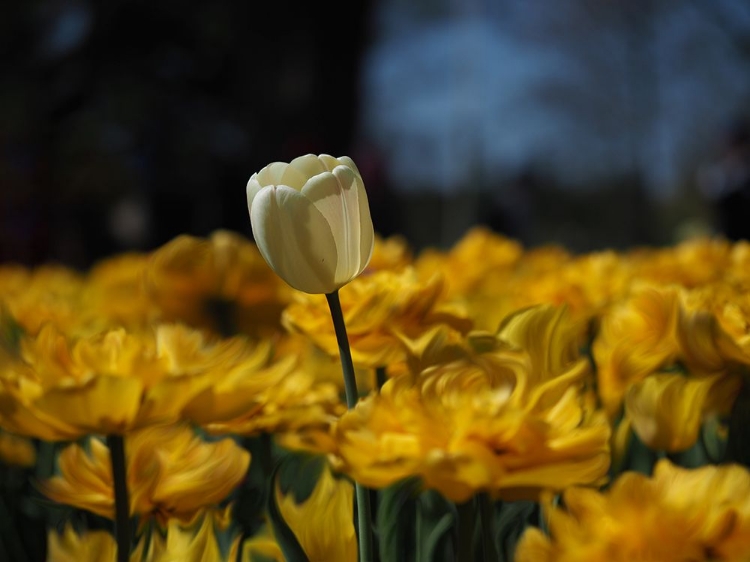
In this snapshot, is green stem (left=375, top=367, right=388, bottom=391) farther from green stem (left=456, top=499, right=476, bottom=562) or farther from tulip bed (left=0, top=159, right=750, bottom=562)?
green stem (left=456, top=499, right=476, bottom=562)

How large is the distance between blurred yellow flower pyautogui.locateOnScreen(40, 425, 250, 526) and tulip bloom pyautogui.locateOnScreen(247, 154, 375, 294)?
120 mm

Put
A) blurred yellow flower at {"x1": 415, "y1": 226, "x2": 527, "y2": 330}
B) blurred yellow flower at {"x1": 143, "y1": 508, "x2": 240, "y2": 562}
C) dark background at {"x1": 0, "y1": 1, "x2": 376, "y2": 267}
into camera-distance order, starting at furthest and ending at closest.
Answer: dark background at {"x1": 0, "y1": 1, "x2": 376, "y2": 267}
blurred yellow flower at {"x1": 415, "y1": 226, "x2": 527, "y2": 330}
blurred yellow flower at {"x1": 143, "y1": 508, "x2": 240, "y2": 562}

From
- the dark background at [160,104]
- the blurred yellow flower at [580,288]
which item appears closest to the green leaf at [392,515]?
the blurred yellow flower at [580,288]

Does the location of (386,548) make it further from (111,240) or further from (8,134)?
(111,240)

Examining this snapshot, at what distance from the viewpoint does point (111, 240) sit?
6.48 meters

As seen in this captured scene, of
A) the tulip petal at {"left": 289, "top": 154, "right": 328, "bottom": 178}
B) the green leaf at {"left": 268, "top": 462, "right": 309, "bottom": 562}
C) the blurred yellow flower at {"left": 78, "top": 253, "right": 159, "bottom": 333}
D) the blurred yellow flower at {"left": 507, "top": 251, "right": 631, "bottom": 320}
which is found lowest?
the blurred yellow flower at {"left": 78, "top": 253, "right": 159, "bottom": 333}

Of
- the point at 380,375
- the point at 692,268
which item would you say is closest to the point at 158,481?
the point at 380,375

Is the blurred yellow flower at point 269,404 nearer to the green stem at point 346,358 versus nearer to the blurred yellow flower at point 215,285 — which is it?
the green stem at point 346,358

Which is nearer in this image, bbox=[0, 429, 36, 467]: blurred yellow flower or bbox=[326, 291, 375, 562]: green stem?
bbox=[326, 291, 375, 562]: green stem

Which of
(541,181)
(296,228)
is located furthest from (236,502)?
(541,181)

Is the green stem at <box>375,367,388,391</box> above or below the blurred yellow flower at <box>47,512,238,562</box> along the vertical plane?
above

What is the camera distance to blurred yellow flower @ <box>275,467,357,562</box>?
0.45 metres

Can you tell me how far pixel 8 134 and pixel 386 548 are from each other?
550cm

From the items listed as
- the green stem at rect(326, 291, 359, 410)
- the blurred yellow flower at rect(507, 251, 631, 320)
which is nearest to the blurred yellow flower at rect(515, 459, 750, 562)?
the green stem at rect(326, 291, 359, 410)
